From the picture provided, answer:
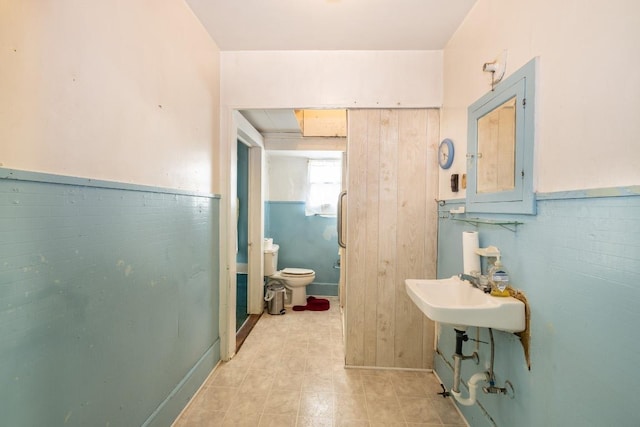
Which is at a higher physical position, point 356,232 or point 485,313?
point 356,232

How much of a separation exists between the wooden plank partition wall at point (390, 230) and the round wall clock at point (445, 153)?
8cm

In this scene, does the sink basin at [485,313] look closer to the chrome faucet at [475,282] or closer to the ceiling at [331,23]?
the chrome faucet at [475,282]

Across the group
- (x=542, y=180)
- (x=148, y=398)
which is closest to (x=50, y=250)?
(x=148, y=398)

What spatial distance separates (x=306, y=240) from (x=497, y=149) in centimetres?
294

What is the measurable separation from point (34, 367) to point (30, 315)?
0.53 feet

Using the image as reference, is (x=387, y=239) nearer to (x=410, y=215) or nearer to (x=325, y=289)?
(x=410, y=215)

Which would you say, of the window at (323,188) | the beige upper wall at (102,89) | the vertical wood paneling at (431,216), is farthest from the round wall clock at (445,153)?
the window at (323,188)

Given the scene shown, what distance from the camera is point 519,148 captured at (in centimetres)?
118

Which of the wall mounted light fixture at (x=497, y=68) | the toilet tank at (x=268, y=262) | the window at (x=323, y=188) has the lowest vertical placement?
the toilet tank at (x=268, y=262)

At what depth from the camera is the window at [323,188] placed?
13.0ft

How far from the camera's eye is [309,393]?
184 centimetres

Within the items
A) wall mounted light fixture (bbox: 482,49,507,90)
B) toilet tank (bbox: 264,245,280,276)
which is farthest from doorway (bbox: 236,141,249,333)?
wall mounted light fixture (bbox: 482,49,507,90)

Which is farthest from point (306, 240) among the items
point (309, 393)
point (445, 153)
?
point (445, 153)

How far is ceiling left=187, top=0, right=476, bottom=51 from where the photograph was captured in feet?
5.52
